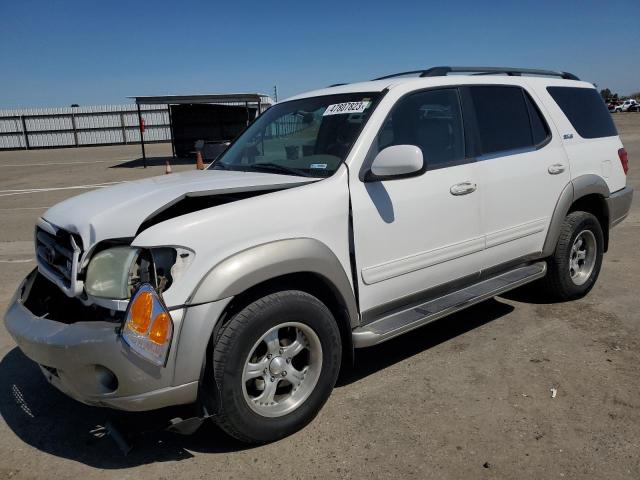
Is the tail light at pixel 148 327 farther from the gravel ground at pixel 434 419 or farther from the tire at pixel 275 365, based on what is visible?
the gravel ground at pixel 434 419

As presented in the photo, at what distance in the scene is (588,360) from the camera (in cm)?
373

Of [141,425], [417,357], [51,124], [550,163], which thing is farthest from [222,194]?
[51,124]

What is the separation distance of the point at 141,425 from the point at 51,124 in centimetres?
4247

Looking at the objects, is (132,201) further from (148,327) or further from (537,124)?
(537,124)

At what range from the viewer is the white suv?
2.49 metres

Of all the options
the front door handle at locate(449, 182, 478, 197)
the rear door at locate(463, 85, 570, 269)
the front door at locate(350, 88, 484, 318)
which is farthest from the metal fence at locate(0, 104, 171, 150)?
the front door handle at locate(449, 182, 478, 197)

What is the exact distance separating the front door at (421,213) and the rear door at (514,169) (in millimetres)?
169

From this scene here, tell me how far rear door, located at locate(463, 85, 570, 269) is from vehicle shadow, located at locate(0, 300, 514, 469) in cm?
99

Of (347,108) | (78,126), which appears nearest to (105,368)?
(347,108)

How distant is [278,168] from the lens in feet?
11.5

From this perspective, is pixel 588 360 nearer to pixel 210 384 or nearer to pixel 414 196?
pixel 414 196

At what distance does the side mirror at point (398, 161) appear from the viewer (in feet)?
9.79

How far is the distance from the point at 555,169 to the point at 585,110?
936 millimetres

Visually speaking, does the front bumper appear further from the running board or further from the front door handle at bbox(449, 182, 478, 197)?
the front door handle at bbox(449, 182, 478, 197)
